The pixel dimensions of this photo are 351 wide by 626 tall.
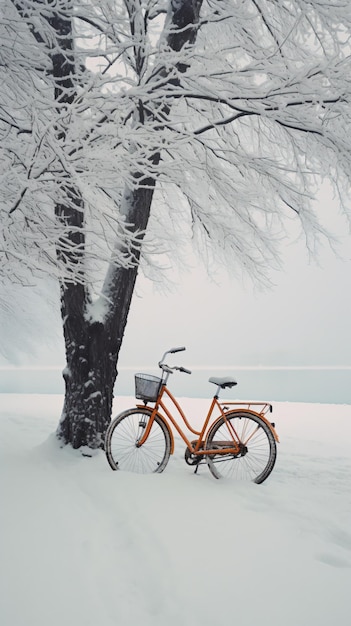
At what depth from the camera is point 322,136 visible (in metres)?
4.40

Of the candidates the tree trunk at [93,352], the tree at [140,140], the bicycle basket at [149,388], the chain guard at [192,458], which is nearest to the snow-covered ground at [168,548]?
the chain guard at [192,458]

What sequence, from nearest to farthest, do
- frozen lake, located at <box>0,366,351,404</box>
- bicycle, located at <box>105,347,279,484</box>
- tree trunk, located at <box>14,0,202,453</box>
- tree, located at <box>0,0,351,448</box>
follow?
tree, located at <box>0,0,351,448</box>, bicycle, located at <box>105,347,279,484</box>, tree trunk, located at <box>14,0,202,453</box>, frozen lake, located at <box>0,366,351,404</box>

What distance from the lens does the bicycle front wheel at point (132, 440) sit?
14.3 feet

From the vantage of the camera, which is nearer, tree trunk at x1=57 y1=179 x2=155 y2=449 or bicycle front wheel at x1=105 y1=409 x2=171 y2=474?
bicycle front wheel at x1=105 y1=409 x2=171 y2=474

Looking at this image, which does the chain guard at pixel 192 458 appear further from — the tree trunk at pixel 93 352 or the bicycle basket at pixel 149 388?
the tree trunk at pixel 93 352

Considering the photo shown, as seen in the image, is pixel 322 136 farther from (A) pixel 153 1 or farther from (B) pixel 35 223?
(B) pixel 35 223

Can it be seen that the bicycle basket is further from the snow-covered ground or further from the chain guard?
the snow-covered ground

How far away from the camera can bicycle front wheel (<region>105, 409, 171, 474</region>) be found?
171 inches

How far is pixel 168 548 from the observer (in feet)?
9.09

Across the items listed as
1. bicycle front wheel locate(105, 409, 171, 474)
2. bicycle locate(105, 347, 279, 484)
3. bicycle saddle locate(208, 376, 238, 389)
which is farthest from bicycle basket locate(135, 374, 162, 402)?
bicycle saddle locate(208, 376, 238, 389)

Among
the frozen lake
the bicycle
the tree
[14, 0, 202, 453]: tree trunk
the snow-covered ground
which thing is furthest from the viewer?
the frozen lake

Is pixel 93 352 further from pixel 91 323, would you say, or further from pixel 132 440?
pixel 132 440

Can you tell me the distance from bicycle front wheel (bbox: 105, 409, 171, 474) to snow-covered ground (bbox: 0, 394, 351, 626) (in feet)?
0.65

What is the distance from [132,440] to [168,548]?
1751 millimetres
